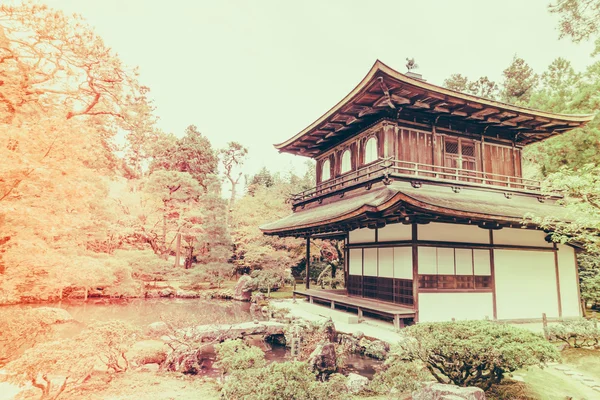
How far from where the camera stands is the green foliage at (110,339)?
253 inches

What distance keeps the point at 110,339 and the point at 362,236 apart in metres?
8.97

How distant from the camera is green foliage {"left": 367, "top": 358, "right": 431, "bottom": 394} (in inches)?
222

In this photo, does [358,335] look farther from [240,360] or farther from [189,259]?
[189,259]

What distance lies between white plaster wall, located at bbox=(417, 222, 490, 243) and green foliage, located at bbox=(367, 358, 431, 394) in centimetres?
460

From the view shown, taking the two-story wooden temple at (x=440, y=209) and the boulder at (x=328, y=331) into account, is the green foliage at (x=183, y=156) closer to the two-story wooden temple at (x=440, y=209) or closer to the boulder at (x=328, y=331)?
the two-story wooden temple at (x=440, y=209)

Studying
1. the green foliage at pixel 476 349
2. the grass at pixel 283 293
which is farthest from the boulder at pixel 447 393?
the grass at pixel 283 293

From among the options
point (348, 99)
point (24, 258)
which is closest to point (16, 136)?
point (24, 258)

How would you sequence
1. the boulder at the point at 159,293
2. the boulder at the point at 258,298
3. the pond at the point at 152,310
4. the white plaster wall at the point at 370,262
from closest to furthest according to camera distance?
the white plaster wall at the point at 370,262
the pond at the point at 152,310
the boulder at the point at 258,298
the boulder at the point at 159,293

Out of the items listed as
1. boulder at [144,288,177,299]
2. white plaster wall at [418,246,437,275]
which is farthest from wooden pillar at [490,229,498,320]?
boulder at [144,288,177,299]

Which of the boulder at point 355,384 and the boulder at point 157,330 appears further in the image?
the boulder at point 157,330

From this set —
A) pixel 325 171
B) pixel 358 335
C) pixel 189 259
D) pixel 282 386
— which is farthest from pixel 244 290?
pixel 282 386

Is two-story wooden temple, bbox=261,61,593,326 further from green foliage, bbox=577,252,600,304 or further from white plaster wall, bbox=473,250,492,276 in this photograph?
green foliage, bbox=577,252,600,304

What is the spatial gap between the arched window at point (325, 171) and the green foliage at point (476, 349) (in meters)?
11.1

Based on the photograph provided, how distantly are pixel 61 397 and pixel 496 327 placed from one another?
700 centimetres
